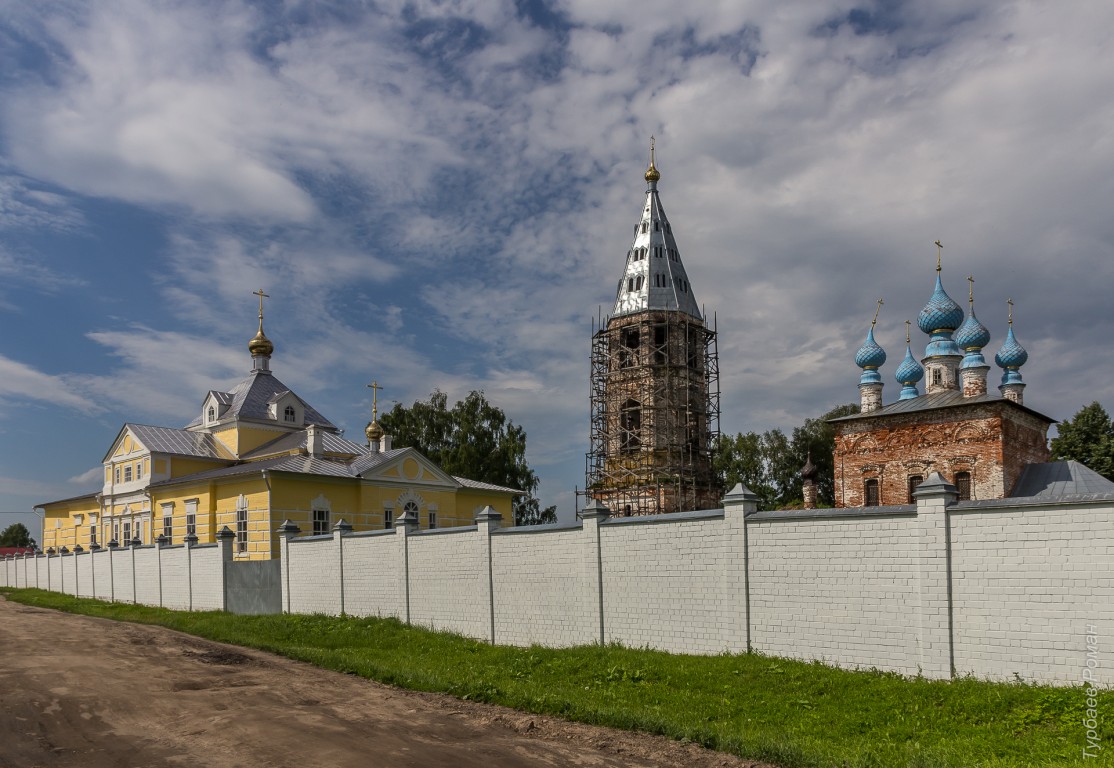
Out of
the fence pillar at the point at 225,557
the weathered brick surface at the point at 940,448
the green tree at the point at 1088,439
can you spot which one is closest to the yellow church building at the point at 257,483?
the fence pillar at the point at 225,557

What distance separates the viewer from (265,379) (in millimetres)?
36500

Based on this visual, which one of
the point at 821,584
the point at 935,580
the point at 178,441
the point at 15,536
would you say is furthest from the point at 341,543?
the point at 15,536

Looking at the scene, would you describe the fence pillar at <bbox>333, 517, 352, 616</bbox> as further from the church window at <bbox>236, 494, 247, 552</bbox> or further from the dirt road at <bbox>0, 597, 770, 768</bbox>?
the church window at <bbox>236, 494, 247, 552</bbox>

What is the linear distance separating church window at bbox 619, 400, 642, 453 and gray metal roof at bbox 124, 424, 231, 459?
16.2 meters

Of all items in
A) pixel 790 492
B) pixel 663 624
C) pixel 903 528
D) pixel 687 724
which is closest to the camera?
pixel 687 724

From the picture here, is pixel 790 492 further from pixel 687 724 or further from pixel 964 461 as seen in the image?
pixel 687 724

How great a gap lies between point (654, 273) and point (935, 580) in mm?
30001

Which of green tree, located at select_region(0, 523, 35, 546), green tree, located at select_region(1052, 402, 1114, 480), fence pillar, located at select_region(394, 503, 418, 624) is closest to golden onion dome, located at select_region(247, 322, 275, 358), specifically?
fence pillar, located at select_region(394, 503, 418, 624)

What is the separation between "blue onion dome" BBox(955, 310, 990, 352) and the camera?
28.2 meters

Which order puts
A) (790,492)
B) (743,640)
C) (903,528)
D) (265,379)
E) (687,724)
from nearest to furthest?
(687,724) → (903,528) → (743,640) → (265,379) → (790,492)

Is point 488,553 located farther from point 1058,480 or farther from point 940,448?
point 1058,480

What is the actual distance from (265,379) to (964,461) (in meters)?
26.8

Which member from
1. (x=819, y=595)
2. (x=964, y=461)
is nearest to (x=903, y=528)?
(x=819, y=595)

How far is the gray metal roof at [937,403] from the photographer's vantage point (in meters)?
26.2
